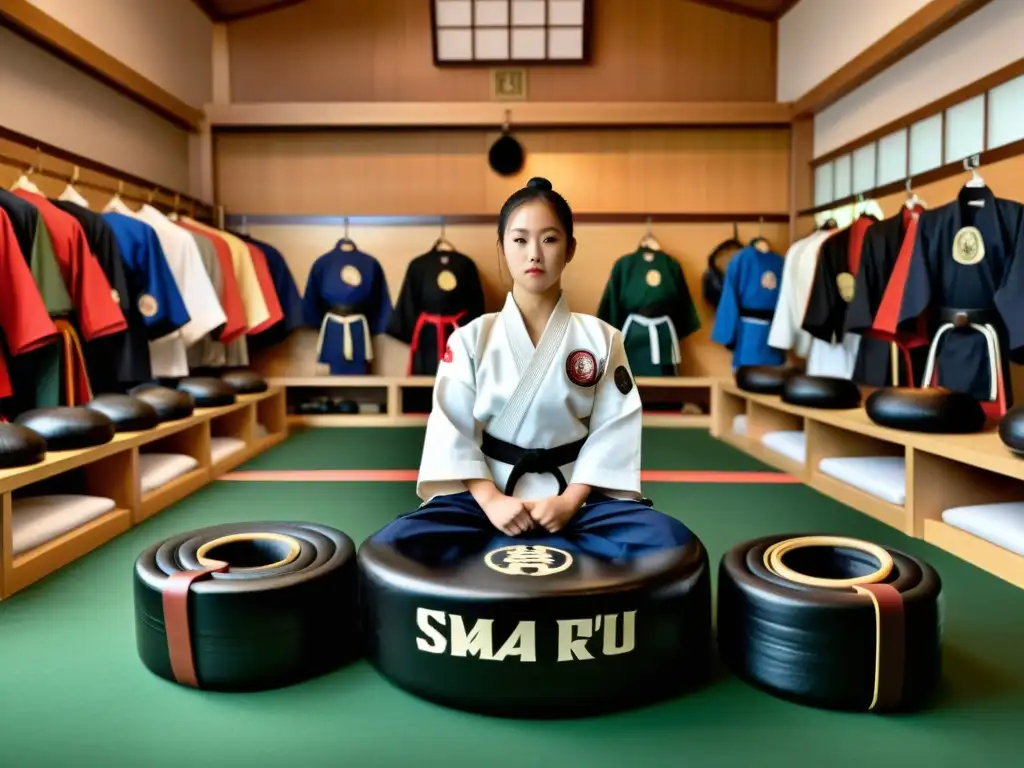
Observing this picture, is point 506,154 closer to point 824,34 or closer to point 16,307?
point 824,34

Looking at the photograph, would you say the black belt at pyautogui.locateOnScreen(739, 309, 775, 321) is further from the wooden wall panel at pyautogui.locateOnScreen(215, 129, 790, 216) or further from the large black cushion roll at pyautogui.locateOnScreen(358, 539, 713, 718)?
the large black cushion roll at pyautogui.locateOnScreen(358, 539, 713, 718)

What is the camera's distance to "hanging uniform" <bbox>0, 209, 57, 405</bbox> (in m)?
3.14

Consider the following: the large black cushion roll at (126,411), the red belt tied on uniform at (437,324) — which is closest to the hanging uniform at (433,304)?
→ the red belt tied on uniform at (437,324)

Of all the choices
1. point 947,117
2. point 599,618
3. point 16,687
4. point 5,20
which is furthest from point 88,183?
point 947,117

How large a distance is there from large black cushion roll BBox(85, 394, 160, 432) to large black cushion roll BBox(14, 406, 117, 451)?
31 centimetres

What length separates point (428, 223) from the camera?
670 centimetres

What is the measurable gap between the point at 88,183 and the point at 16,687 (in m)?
3.87

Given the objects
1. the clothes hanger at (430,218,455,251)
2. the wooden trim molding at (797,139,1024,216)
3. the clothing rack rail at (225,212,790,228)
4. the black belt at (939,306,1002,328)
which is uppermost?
the clothing rack rail at (225,212,790,228)

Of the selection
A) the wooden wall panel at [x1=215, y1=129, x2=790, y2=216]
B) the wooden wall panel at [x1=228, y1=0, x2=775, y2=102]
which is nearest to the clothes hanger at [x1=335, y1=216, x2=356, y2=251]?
the wooden wall panel at [x1=215, y1=129, x2=790, y2=216]

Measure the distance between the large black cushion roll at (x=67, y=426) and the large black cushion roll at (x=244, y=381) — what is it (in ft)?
6.57

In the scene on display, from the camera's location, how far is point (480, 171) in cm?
670

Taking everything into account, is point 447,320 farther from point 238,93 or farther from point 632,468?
point 632,468

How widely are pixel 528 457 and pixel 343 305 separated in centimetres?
472

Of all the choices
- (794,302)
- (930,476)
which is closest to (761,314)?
(794,302)
